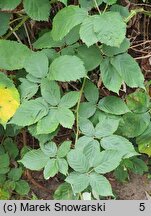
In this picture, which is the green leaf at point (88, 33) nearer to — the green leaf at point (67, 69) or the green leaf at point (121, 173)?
the green leaf at point (67, 69)

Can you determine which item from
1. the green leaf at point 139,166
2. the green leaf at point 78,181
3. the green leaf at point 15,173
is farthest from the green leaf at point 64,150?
the green leaf at point 139,166

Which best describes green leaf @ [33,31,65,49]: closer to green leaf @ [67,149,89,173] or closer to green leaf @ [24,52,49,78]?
green leaf @ [24,52,49,78]

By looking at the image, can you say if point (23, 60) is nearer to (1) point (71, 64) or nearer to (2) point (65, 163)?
(1) point (71, 64)

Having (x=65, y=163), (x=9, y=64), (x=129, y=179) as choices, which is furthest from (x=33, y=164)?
(x=129, y=179)

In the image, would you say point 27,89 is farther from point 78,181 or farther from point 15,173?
point 15,173

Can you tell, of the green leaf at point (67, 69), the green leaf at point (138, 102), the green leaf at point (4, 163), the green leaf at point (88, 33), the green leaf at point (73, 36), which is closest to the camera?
the green leaf at point (88, 33)

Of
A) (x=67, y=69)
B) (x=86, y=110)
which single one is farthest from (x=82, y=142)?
(x=67, y=69)
